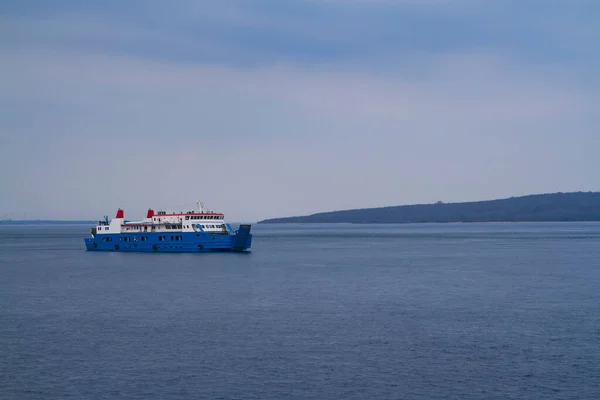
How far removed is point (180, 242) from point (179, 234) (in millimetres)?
1475

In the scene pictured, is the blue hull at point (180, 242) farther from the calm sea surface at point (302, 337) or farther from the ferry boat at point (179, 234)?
the calm sea surface at point (302, 337)

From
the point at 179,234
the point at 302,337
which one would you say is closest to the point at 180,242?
the point at 179,234

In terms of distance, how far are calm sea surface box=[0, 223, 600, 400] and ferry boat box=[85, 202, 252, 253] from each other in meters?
37.3

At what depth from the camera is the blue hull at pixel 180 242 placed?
392ft

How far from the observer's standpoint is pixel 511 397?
31.2 m

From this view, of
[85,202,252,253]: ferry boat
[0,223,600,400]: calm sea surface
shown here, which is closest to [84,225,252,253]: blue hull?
[85,202,252,253]: ferry boat

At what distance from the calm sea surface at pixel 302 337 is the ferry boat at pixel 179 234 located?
37.3m

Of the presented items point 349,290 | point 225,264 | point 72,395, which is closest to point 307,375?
point 72,395

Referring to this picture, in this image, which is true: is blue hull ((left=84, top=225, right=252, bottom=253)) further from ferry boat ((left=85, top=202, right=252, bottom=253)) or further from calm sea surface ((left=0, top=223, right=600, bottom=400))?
calm sea surface ((left=0, top=223, right=600, bottom=400))

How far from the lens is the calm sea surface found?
3322cm

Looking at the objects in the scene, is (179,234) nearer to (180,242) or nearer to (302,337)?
(180,242)

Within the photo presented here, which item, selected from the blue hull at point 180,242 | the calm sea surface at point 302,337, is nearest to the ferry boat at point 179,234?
the blue hull at point 180,242

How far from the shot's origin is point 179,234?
4815 inches

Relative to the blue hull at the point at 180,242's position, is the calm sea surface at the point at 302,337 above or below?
below
